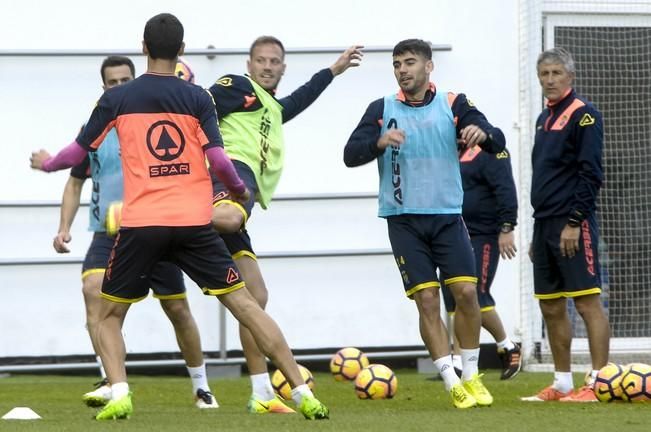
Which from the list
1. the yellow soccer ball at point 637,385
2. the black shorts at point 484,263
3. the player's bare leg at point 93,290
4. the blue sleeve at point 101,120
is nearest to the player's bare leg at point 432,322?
the yellow soccer ball at point 637,385

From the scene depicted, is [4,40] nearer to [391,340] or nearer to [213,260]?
[391,340]

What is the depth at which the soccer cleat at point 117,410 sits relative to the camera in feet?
22.6

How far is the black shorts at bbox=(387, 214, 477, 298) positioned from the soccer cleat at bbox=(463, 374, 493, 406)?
1.96 ft

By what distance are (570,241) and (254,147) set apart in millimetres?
2057

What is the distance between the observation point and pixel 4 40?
12422mm

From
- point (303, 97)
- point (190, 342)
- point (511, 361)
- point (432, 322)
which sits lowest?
point (511, 361)

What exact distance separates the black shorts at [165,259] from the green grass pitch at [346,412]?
0.68 m

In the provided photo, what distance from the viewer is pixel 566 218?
8.72 metres

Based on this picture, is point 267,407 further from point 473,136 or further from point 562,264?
point 562,264

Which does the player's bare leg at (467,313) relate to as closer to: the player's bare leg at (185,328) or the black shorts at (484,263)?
the player's bare leg at (185,328)

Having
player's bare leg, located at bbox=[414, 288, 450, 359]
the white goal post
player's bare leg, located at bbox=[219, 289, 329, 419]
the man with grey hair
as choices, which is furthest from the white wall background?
player's bare leg, located at bbox=[219, 289, 329, 419]

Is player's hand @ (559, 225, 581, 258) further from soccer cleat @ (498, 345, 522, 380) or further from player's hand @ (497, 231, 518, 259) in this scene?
soccer cleat @ (498, 345, 522, 380)

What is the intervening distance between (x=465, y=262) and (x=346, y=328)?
460 cm

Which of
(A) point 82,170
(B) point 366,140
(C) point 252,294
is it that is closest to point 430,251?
(B) point 366,140
